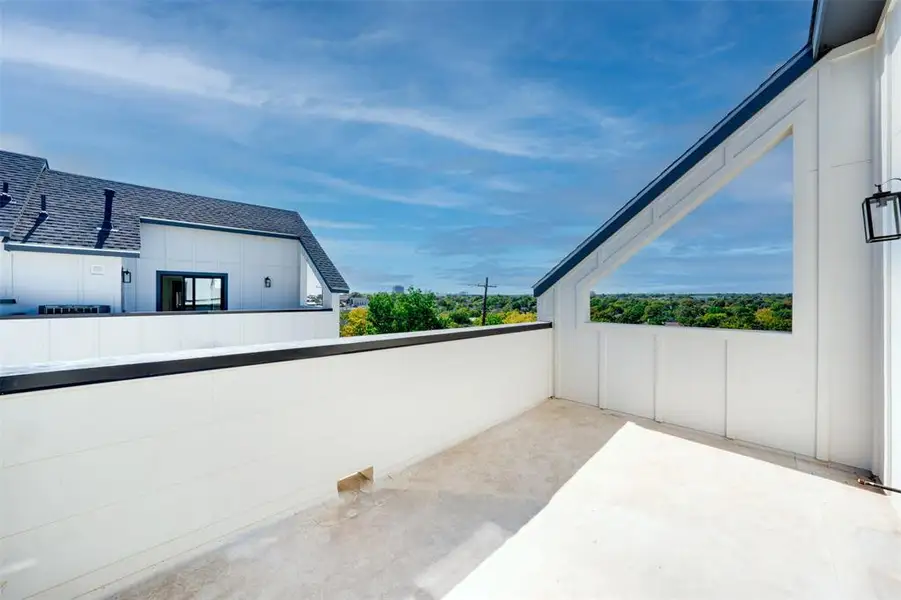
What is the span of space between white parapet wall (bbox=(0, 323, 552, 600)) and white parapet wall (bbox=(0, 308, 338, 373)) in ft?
6.56

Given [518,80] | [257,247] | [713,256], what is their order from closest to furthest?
1. [713,256]
2. [518,80]
3. [257,247]

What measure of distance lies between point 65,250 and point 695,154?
10146mm

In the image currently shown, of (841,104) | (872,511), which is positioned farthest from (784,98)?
(872,511)

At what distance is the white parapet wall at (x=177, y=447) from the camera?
59.0 inches

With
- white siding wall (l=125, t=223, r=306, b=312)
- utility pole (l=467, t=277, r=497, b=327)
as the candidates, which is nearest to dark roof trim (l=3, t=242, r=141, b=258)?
white siding wall (l=125, t=223, r=306, b=312)

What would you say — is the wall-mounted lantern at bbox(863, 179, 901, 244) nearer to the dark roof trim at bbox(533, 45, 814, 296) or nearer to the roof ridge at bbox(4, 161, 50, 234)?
the dark roof trim at bbox(533, 45, 814, 296)

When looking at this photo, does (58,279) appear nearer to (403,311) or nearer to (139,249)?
(139,249)

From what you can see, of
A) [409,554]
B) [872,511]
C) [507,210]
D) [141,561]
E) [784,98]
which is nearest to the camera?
[141,561]

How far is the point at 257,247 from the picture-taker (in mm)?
10039

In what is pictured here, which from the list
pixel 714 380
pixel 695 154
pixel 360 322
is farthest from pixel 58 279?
pixel 714 380

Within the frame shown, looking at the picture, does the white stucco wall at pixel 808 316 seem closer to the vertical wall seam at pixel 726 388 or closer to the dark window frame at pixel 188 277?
the vertical wall seam at pixel 726 388

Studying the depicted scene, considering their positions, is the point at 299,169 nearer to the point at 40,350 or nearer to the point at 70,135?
the point at 70,135

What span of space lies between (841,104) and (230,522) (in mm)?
5506

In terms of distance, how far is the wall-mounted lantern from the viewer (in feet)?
7.68
